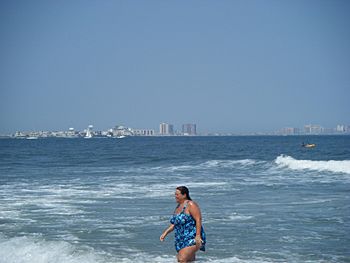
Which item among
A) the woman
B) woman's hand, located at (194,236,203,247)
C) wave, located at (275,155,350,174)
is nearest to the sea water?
the woman

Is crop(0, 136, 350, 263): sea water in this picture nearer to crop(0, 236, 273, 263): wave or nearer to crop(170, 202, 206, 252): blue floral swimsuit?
crop(0, 236, 273, 263): wave

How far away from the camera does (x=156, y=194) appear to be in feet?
64.4

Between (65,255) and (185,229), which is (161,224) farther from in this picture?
(185,229)

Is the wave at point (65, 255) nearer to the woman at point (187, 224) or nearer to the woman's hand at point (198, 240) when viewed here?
the woman at point (187, 224)

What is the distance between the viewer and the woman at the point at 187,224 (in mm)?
7539

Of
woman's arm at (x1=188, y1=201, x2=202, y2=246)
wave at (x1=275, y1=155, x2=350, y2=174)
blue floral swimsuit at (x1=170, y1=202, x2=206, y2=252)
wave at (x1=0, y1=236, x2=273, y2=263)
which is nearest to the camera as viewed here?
woman's arm at (x1=188, y1=201, x2=202, y2=246)

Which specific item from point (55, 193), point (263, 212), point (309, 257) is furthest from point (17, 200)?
point (309, 257)

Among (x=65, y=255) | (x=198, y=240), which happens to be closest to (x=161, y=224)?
(x=65, y=255)

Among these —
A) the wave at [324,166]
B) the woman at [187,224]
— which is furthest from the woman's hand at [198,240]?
the wave at [324,166]

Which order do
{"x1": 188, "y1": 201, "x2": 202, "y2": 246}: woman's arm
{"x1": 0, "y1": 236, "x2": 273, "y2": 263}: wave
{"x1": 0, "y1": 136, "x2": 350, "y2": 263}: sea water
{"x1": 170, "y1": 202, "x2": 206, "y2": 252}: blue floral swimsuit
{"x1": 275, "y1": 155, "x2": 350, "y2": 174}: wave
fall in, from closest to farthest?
{"x1": 188, "y1": 201, "x2": 202, "y2": 246}: woman's arm → {"x1": 170, "y1": 202, "x2": 206, "y2": 252}: blue floral swimsuit → {"x1": 0, "y1": 236, "x2": 273, "y2": 263}: wave → {"x1": 0, "y1": 136, "x2": 350, "y2": 263}: sea water → {"x1": 275, "y1": 155, "x2": 350, "y2": 174}: wave

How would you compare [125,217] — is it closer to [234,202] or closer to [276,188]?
[234,202]

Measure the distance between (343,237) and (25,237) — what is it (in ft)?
22.3

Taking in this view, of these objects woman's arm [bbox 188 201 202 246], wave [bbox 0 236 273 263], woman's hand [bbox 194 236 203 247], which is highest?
woman's arm [bbox 188 201 202 246]

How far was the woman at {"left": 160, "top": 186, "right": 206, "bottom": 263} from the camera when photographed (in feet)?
24.7
